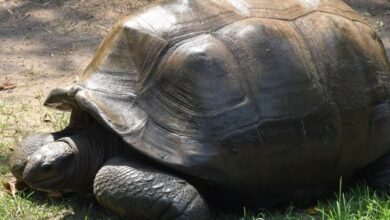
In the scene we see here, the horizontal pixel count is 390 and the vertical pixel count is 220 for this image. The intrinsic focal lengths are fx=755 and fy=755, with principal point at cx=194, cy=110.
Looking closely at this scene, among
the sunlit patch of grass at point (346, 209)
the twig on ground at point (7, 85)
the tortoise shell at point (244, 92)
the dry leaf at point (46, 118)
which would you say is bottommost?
the twig on ground at point (7, 85)

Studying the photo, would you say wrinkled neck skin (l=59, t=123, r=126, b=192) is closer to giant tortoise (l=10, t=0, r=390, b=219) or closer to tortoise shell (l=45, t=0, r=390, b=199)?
giant tortoise (l=10, t=0, r=390, b=219)

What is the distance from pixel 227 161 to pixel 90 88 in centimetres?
91

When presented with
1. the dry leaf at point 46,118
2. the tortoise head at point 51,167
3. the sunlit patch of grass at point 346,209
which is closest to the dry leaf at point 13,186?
the tortoise head at point 51,167

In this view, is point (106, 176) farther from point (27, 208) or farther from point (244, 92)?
point (244, 92)

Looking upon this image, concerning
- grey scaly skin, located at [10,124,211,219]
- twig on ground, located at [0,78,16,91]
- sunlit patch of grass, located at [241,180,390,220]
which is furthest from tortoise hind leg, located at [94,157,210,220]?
twig on ground, located at [0,78,16,91]

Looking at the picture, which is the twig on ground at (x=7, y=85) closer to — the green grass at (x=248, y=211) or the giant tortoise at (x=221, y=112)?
the green grass at (x=248, y=211)

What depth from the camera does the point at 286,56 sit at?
4.21 m

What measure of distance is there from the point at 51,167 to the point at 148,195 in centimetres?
66

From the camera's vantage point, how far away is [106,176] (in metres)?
4.07

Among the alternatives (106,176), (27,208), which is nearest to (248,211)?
(106,176)

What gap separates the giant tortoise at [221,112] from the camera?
Result: 402 cm

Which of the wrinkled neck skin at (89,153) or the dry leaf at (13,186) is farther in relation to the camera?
the dry leaf at (13,186)

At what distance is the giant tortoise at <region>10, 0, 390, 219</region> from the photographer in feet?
13.2

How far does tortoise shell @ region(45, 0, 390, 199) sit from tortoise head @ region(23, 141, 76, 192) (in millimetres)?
301
